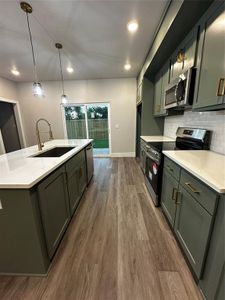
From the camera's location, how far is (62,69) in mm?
3549

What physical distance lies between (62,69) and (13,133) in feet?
9.91

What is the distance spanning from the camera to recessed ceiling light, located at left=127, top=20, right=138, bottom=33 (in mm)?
1867

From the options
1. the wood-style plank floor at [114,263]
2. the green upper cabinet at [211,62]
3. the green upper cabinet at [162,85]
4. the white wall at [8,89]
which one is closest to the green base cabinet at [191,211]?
the wood-style plank floor at [114,263]

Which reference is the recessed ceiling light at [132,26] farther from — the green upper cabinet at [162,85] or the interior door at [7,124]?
the interior door at [7,124]

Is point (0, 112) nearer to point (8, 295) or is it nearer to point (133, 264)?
point (8, 295)

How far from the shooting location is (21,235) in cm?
112

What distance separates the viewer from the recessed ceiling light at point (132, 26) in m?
1.87

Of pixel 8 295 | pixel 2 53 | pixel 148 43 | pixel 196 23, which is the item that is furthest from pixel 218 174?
pixel 2 53

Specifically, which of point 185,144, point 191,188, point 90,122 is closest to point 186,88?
point 185,144

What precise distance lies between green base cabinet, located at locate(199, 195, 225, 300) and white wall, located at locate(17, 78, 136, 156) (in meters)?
4.10

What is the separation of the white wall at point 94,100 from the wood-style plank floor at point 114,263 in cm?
302

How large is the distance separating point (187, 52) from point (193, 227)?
2002mm

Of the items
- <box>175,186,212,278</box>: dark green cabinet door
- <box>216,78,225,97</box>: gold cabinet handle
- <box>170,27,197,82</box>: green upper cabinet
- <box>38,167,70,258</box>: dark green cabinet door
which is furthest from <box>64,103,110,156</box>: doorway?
<box>175,186,212,278</box>: dark green cabinet door

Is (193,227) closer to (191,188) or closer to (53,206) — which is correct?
(191,188)
